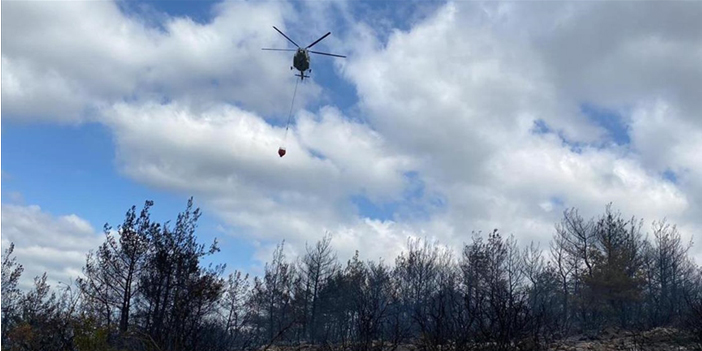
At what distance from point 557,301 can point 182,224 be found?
111ft

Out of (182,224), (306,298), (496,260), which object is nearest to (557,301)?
(496,260)

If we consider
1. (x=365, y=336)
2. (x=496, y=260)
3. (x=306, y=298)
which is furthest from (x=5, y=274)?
(x=496, y=260)

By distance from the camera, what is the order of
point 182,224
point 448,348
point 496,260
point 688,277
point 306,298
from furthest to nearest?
point 688,277, point 306,298, point 496,260, point 182,224, point 448,348

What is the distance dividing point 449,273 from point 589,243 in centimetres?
1643

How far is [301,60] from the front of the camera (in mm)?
15227

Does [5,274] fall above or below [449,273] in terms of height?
below

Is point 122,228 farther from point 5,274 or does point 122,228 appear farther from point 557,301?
point 557,301

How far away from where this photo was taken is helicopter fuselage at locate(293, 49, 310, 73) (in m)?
15.2

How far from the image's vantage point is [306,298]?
5431cm

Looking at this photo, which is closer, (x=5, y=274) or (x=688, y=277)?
(x=5, y=274)

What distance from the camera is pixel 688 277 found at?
5875 centimetres

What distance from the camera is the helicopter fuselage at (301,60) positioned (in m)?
15.2

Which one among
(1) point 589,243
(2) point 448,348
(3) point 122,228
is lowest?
(2) point 448,348

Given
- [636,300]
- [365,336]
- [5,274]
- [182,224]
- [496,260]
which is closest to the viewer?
[365,336]
